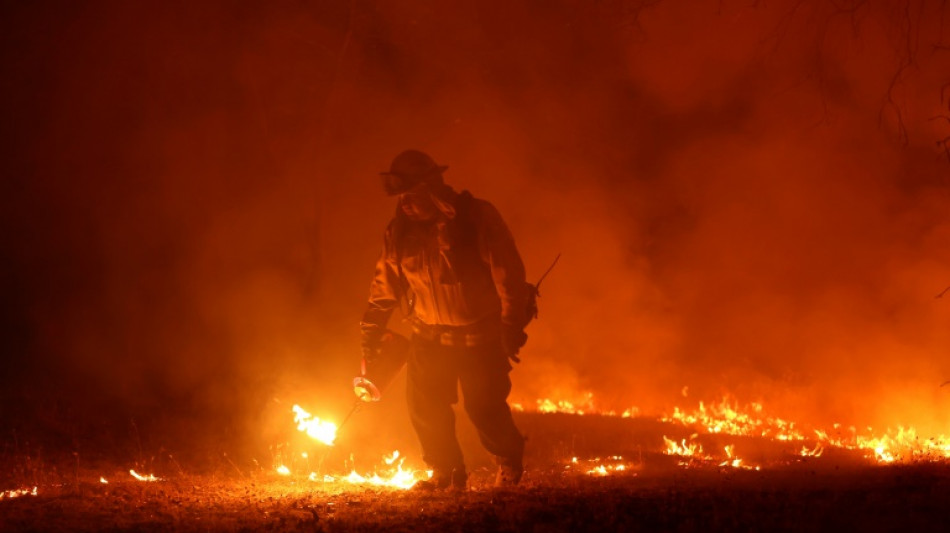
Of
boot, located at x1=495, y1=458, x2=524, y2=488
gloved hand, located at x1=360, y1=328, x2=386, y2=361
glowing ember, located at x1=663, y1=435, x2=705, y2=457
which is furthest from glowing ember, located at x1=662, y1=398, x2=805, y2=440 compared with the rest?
gloved hand, located at x1=360, y1=328, x2=386, y2=361

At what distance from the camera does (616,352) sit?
14.0m

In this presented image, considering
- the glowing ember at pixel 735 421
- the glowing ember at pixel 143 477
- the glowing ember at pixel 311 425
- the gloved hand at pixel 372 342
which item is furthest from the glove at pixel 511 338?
the glowing ember at pixel 735 421

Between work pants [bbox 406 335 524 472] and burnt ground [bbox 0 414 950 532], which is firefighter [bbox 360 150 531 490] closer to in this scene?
work pants [bbox 406 335 524 472]

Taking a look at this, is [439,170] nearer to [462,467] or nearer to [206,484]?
[462,467]

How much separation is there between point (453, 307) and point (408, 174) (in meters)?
0.94

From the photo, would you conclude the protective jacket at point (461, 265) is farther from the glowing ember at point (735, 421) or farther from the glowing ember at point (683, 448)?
the glowing ember at point (735, 421)

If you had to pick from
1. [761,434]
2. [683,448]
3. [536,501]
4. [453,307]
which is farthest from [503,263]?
[761,434]

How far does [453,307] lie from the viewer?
605cm

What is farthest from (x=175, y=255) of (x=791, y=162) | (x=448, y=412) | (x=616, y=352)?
(x=791, y=162)

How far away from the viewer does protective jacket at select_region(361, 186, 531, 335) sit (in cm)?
595

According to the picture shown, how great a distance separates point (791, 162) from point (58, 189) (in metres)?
10.7

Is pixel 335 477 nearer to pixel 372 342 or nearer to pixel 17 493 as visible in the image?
pixel 372 342

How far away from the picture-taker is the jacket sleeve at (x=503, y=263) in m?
5.92

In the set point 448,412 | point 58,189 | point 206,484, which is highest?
point 58,189
